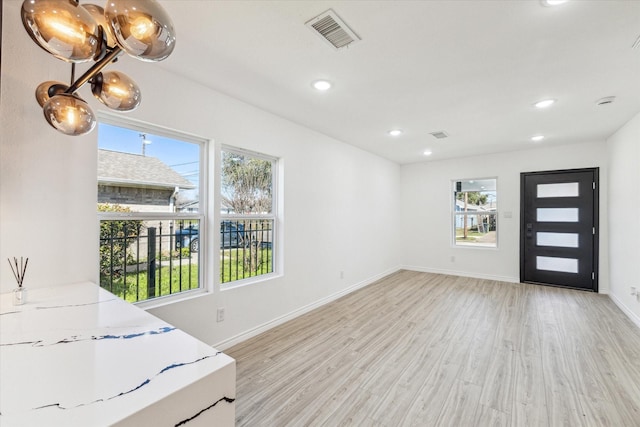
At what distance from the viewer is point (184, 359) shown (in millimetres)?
869

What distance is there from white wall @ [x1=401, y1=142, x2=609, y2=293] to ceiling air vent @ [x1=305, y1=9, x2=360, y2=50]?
480 cm

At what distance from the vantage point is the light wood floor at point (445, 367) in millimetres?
1915

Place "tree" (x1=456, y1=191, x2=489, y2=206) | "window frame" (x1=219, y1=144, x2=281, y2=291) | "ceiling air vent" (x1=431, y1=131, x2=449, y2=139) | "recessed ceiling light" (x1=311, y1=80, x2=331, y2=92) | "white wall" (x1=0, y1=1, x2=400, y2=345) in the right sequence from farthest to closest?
1. "tree" (x1=456, y1=191, x2=489, y2=206)
2. "ceiling air vent" (x1=431, y1=131, x2=449, y2=139)
3. "window frame" (x1=219, y1=144, x2=281, y2=291)
4. "recessed ceiling light" (x1=311, y1=80, x2=331, y2=92)
5. "white wall" (x1=0, y1=1, x2=400, y2=345)

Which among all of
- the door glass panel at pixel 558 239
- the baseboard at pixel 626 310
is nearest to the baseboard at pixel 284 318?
the door glass panel at pixel 558 239

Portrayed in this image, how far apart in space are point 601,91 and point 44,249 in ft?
15.8

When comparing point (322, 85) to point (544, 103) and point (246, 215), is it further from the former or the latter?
point (544, 103)

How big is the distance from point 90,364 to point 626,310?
5567 millimetres

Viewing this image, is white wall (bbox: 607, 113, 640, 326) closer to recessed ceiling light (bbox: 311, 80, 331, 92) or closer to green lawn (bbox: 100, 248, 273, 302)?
recessed ceiling light (bbox: 311, 80, 331, 92)

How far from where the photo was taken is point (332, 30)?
6.12ft

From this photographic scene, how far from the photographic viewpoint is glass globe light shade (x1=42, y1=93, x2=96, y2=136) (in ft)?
4.24

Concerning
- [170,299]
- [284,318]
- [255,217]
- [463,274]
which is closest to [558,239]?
[463,274]

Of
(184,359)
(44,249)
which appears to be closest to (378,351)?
(184,359)

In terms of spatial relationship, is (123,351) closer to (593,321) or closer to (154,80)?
(154,80)

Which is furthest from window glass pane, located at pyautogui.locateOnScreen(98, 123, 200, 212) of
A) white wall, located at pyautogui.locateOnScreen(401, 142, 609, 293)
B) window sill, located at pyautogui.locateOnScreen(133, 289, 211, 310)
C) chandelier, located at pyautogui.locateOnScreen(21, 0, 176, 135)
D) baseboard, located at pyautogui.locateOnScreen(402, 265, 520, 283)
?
baseboard, located at pyautogui.locateOnScreen(402, 265, 520, 283)
